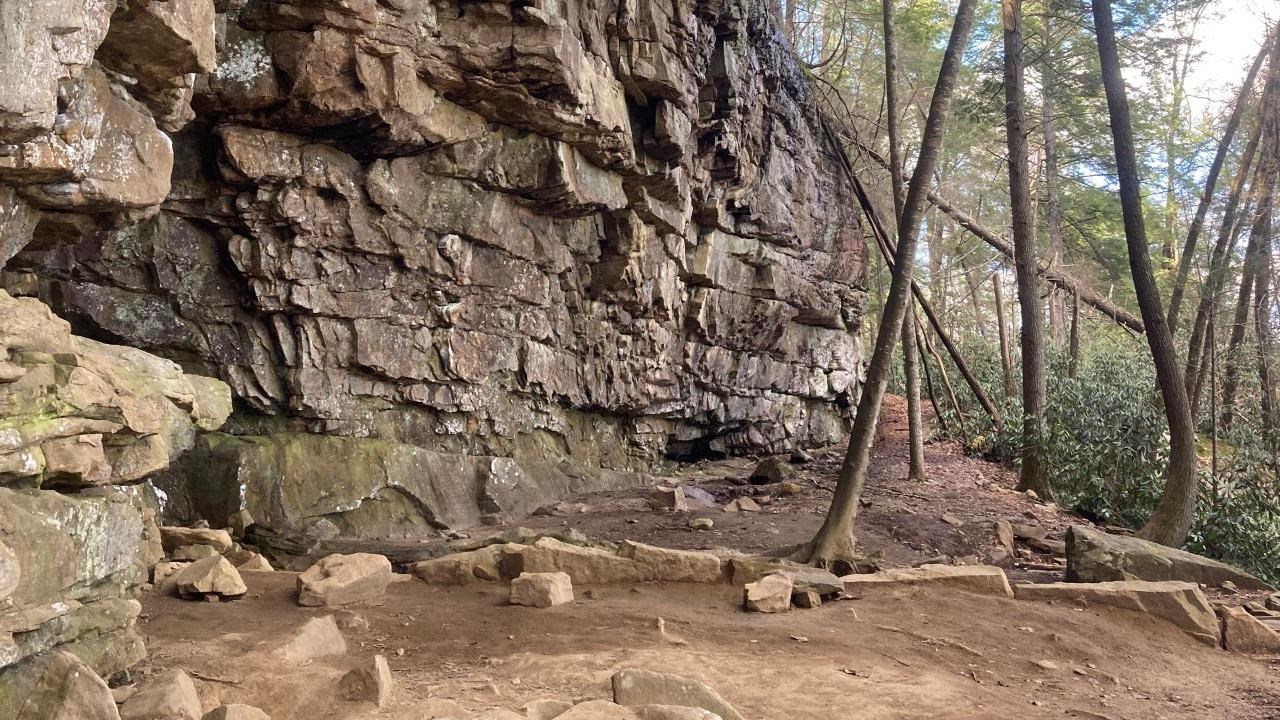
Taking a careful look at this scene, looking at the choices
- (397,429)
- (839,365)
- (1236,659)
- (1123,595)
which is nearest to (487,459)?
(397,429)

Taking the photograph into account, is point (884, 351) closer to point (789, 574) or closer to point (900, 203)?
point (789, 574)

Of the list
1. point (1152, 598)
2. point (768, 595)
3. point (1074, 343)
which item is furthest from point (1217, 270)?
point (768, 595)

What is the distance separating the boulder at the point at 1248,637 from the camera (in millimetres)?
6570

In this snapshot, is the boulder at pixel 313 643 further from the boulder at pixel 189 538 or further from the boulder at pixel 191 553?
the boulder at pixel 189 538

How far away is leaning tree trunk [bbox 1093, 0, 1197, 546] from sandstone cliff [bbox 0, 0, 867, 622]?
282 inches

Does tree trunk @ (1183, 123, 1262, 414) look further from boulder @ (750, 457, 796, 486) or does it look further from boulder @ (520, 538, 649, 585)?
boulder @ (520, 538, 649, 585)

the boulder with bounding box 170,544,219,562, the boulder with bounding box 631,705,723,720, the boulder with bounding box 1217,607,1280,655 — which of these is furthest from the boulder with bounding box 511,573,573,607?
the boulder with bounding box 1217,607,1280,655

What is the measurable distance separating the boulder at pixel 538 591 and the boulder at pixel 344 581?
1.19m

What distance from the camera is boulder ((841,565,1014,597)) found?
7.44 meters

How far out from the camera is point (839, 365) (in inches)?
923

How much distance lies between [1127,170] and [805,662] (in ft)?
29.4

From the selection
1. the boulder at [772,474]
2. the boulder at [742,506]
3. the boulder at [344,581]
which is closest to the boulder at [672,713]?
the boulder at [344,581]

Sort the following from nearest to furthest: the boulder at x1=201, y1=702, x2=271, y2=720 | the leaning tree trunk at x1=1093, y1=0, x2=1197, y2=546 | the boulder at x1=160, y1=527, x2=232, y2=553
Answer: the boulder at x1=201, y1=702, x2=271, y2=720, the boulder at x1=160, y1=527, x2=232, y2=553, the leaning tree trunk at x1=1093, y1=0, x2=1197, y2=546

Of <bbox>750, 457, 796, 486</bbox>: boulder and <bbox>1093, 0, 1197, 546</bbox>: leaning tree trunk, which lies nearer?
<bbox>1093, 0, 1197, 546</bbox>: leaning tree trunk
